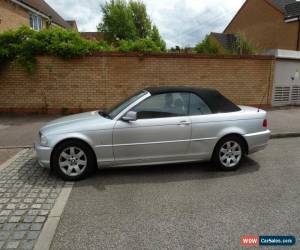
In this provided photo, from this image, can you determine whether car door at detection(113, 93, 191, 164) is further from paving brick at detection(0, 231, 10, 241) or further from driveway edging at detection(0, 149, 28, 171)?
driveway edging at detection(0, 149, 28, 171)

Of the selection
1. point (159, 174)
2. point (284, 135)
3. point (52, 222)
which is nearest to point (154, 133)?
point (159, 174)

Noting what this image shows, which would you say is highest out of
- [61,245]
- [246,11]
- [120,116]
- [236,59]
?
[246,11]

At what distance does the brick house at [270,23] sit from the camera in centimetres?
2289

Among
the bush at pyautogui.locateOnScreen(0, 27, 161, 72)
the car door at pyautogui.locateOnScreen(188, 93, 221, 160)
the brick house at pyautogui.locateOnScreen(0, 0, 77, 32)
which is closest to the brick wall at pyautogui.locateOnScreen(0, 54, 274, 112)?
the bush at pyautogui.locateOnScreen(0, 27, 161, 72)

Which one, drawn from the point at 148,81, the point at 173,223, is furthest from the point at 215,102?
the point at 148,81

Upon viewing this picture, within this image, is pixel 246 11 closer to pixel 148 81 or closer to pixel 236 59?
pixel 236 59

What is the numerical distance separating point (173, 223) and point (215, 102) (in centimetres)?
252

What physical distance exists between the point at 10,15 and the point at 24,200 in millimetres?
16573

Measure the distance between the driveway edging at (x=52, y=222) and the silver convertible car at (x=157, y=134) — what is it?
525mm

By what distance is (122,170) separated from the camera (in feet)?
16.4

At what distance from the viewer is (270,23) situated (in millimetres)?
25438

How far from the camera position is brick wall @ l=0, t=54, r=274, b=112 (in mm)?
9609

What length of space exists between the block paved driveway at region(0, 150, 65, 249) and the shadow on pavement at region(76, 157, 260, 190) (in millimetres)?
560

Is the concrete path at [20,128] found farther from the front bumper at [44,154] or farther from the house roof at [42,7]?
the house roof at [42,7]
